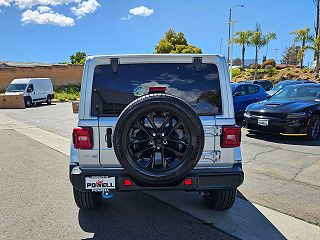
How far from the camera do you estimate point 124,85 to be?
3379 mm

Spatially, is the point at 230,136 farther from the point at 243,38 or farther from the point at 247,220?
the point at 243,38

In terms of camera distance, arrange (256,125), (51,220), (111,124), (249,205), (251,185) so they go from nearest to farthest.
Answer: (111,124), (51,220), (249,205), (251,185), (256,125)

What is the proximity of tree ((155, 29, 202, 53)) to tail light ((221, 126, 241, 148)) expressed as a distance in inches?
2077

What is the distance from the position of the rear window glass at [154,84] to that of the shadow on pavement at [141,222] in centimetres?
130

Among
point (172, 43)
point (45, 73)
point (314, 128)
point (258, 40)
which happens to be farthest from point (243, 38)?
point (314, 128)

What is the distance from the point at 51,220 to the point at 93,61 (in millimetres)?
1966

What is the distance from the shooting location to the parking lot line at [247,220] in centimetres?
337

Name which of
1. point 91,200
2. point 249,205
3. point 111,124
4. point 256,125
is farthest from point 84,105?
point 256,125

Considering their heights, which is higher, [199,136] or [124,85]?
[124,85]

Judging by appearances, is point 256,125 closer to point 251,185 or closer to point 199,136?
point 251,185

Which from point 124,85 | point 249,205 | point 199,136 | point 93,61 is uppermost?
point 93,61

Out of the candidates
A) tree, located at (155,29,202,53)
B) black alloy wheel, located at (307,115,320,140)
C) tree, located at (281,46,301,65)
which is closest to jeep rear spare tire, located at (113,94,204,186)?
black alloy wheel, located at (307,115,320,140)

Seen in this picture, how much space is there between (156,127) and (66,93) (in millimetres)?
30263

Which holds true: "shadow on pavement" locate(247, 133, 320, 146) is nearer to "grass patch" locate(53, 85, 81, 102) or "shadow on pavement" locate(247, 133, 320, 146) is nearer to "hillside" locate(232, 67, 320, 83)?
"grass patch" locate(53, 85, 81, 102)
